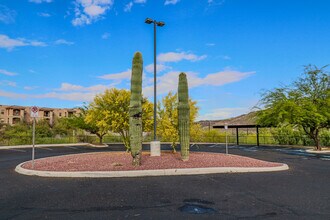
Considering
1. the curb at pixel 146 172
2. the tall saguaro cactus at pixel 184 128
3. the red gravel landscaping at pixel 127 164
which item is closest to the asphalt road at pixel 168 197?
the curb at pixel 146 172

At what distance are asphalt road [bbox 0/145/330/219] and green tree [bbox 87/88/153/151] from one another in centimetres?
757

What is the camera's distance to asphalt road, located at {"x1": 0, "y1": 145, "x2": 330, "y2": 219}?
198 inches

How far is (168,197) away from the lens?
246 inches

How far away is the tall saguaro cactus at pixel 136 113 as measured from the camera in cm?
1096

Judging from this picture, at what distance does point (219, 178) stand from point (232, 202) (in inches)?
119

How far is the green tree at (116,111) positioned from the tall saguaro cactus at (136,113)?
200 inches

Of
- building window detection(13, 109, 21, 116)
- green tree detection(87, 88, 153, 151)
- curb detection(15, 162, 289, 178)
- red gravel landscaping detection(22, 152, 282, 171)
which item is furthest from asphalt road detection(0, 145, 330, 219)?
building window detection(13, 109, 21, 116)

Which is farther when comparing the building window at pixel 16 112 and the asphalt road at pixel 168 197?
the building window at pixel 16 112

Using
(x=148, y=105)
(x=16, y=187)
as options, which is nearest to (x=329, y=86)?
(x=148, y=105)

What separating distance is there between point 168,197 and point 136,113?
5534 millimetres

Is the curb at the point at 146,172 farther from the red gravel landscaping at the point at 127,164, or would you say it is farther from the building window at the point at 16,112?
the building window at the point at 16,112

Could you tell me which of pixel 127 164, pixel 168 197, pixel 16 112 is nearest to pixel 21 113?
pixel 16 112

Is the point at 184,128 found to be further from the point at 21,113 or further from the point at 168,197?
the point at 21,113

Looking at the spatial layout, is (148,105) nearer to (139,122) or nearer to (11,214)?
(139,122)
